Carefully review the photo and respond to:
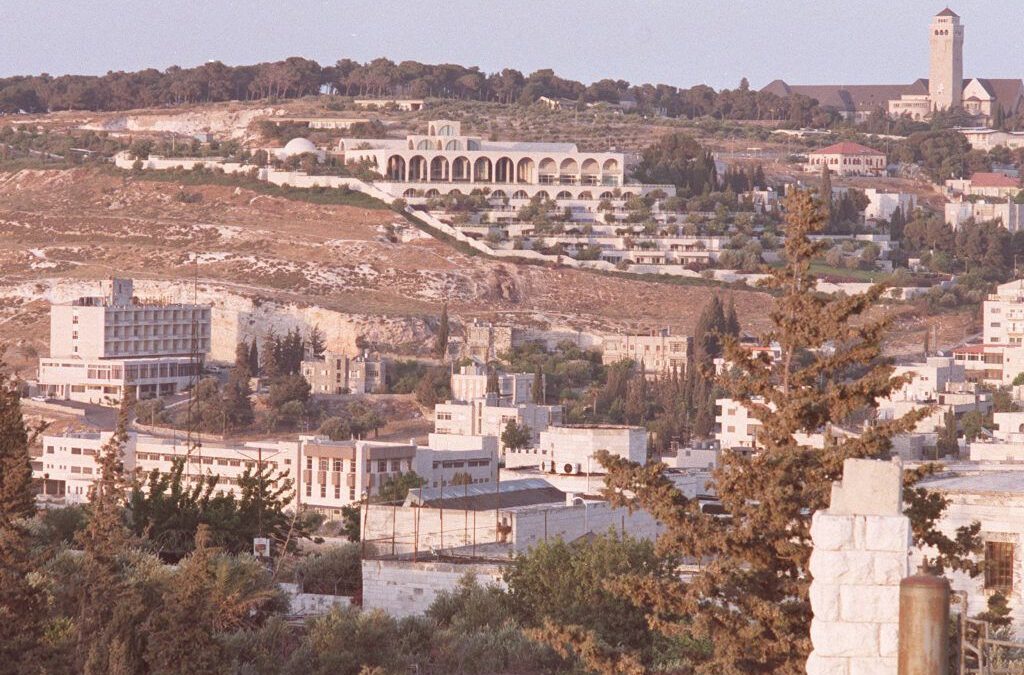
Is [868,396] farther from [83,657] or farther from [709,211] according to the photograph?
[709,211]

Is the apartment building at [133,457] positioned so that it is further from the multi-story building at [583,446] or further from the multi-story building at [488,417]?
the multi-story building at [488,417]

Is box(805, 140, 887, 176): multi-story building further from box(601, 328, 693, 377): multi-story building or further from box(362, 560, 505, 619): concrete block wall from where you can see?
box(362, 560, 505, 619): concrete block wall

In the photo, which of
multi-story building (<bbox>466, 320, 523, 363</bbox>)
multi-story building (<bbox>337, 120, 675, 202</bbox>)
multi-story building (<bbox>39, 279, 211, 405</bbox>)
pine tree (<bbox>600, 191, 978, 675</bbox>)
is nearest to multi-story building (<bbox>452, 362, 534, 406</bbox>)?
multi-story building (<bbox>466, 320, 523, 363</bbox>)

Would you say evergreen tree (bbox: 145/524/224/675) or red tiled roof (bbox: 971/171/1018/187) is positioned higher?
red tiled roof (bbox: 971/171/1018/187)

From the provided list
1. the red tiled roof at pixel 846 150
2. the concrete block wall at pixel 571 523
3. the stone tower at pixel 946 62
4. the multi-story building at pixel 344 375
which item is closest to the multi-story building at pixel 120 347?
the multi-story building at pixel 344 375

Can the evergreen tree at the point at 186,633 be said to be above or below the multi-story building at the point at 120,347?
above
